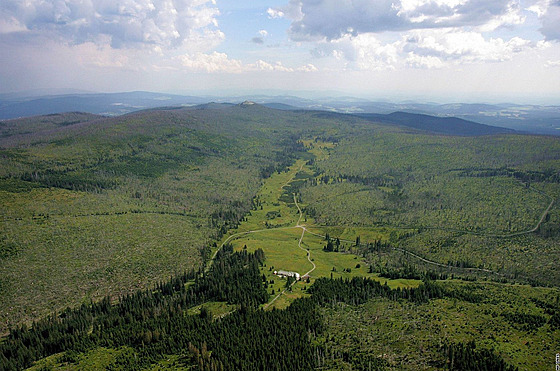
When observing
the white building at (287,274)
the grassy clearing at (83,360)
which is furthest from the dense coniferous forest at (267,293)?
the white building at (287,274)

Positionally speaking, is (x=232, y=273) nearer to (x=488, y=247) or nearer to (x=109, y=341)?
(x=109, y=341)

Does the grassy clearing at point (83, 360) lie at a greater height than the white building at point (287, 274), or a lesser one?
lesser

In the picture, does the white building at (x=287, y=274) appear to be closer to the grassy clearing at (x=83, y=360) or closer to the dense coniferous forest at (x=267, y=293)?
the dense coniferous forest at (x=267, y=293)

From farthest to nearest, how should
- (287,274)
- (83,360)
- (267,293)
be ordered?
1. (287,274)
2. (267,293)
3. (83,360)

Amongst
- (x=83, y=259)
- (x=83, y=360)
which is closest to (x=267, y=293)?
(x=83, y=360)

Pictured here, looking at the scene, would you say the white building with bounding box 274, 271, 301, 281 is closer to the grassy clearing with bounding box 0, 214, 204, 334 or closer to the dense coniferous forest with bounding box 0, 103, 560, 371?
the dense coniferous forest with bounding box 0, 103, 560, 371

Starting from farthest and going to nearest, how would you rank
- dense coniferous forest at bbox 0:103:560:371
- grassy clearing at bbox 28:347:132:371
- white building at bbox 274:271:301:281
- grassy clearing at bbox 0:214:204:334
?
white building at bbox 274:271:301:281 → grassy clearing at bbox 0:214:204:334 → grassy clearing at bbox 28:347:132:371 → dense coniferous forest at bbox 0:103:560:371

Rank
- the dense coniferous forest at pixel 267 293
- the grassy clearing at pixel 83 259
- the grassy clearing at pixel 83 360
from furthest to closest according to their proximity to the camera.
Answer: the grassy clearing at pixel 83 259 < the grassy clearing at pixel 83 360 < the dense coniferous forest at pixel 267 293

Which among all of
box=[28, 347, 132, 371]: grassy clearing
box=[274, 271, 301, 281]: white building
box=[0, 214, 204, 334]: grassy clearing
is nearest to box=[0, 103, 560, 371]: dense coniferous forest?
box=[28, 347, 132, 371]: grassy clearing

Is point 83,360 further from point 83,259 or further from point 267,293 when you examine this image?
point 83,259

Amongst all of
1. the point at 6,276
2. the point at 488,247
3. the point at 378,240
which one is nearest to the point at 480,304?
the point at 488,247

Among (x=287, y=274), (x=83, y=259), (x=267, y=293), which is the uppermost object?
(x=83, y=259)
